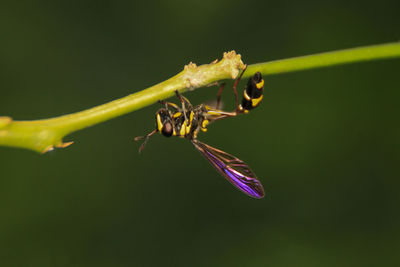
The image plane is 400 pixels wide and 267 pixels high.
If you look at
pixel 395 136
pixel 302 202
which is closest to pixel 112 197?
pixel 302 202

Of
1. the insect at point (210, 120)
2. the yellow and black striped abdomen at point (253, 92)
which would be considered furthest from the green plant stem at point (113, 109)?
the insect at point (210, 120)

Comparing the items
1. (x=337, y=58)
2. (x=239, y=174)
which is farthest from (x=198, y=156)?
(x=337, y=58)

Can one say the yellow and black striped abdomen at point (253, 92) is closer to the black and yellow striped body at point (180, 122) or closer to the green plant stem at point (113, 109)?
the black and yellow striped body at point (180, 122)

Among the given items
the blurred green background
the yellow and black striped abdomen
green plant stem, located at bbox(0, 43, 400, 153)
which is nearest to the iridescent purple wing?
the yellow and black striped abdomen

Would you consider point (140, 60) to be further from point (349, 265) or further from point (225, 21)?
point (349, 265)

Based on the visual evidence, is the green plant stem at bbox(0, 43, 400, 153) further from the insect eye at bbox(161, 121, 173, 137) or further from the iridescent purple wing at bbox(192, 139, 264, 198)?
the iridescent purple wing at bbox(192, 139, 264, 198)

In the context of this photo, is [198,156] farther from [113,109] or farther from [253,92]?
[113,109]
